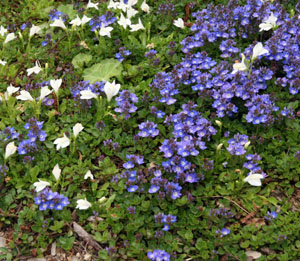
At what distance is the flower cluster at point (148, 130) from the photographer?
4.45 m

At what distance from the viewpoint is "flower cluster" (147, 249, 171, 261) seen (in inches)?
144

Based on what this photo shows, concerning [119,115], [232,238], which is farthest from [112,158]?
[232,238]

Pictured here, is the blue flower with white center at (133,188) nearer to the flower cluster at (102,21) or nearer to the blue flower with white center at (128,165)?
the blue flower with white center at (128,165)

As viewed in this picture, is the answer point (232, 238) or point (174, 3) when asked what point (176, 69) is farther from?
point (232, 238)

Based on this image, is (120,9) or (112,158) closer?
(112,158)

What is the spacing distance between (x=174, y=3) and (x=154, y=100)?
190 cm

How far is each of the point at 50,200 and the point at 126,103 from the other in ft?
4.29

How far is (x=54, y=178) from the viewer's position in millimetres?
4262

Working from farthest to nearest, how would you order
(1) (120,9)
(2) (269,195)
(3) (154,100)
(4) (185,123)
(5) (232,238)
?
(1) (120,9) < (3) (154,100) < (4) (185,123) < (2) (269,195) < (5) (232,238)

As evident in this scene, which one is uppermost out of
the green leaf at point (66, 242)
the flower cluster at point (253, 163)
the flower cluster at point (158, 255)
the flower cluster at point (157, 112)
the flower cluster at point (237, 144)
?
the flower cluster at point (157, 112)


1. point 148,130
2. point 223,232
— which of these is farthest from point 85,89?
point 223,232

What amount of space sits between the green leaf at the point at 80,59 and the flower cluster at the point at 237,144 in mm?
2117

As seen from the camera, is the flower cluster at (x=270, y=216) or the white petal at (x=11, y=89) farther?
the white petal at (x=11, y=89)

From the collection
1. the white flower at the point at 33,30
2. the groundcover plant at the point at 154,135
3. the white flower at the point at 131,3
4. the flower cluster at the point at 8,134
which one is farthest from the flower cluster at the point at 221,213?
the white flower at the point at 33,30
